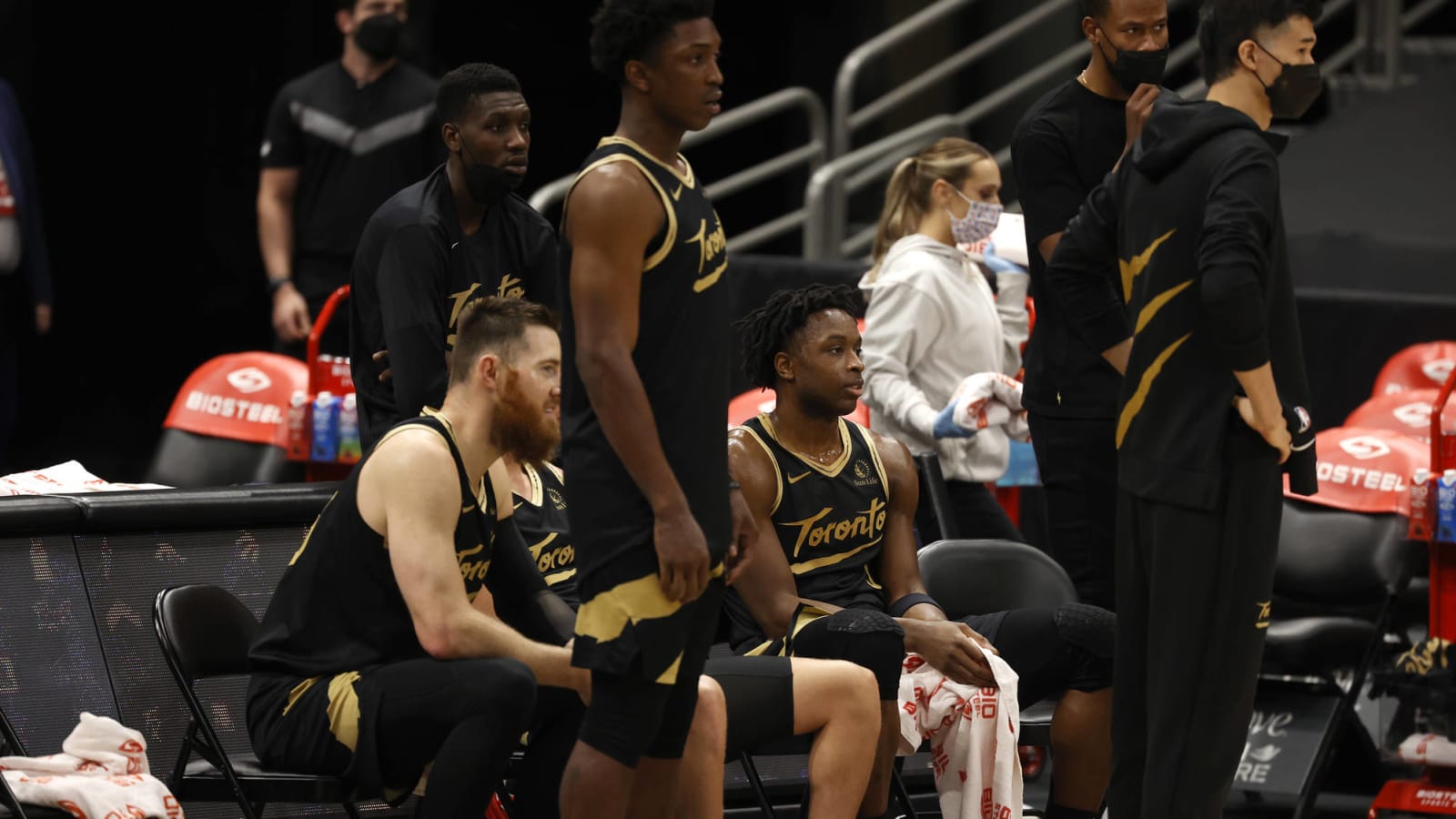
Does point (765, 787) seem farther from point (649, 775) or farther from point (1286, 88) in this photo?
point (1286, 88)

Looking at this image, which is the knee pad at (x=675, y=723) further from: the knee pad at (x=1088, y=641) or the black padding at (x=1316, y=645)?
the black padding at (x=1316, y=645)

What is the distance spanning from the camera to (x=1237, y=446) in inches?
154

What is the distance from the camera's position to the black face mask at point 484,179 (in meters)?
4.87

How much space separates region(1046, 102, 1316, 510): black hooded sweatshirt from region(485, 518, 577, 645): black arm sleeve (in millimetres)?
1144

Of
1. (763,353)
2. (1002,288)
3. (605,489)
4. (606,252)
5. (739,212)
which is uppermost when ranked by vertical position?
(606,252)

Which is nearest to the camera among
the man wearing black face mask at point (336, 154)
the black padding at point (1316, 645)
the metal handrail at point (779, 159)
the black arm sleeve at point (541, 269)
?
the black arm sleeve at point (541, 269)

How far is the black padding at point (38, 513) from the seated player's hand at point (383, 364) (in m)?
0.74

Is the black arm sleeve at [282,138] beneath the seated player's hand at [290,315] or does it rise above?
above

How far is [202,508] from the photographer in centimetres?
493

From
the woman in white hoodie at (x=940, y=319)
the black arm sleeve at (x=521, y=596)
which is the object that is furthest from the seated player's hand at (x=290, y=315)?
the black arm sleeve at (x=521, y=596)

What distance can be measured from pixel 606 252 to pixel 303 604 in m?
1.09

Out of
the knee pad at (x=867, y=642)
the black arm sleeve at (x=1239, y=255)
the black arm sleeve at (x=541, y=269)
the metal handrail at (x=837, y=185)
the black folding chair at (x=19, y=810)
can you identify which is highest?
the black arm sleeve at (x=1239, y=255)

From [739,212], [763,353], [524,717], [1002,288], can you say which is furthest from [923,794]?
[739,212]

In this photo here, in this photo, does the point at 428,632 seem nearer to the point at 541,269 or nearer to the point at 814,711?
the point at 814,711
